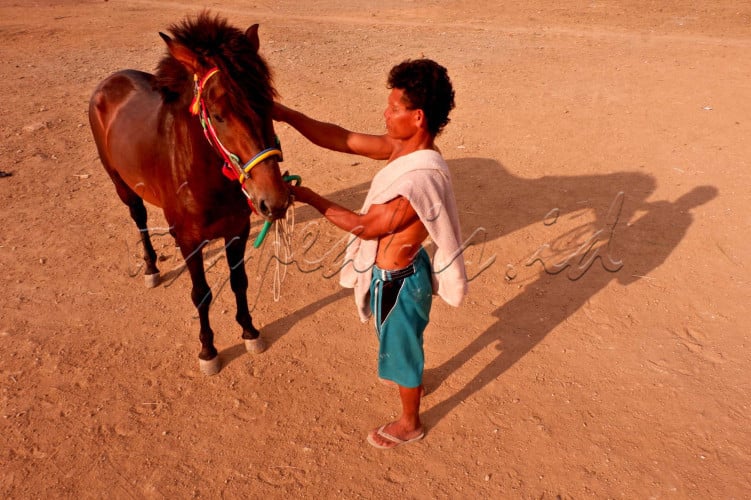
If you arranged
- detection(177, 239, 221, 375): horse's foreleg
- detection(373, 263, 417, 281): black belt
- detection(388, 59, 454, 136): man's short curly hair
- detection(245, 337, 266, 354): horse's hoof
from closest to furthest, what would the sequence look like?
detection(388, 59, 454, 136): man's short curly hair < detection(373, 263, 417, 281): black belt < detection(177, 239, 221, 375): horse's foreleg < detection(245, 337, 266, 354): horse's hoof

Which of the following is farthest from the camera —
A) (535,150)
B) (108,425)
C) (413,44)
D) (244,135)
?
(413,44)

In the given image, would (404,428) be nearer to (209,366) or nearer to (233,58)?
(209,366)

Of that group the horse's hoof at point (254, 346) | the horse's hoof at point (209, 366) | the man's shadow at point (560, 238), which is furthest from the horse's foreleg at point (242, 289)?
the man's shadow at point (560, 238)

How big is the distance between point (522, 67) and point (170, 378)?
8255 mm

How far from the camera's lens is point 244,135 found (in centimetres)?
238

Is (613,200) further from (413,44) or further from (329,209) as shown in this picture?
(413,44)

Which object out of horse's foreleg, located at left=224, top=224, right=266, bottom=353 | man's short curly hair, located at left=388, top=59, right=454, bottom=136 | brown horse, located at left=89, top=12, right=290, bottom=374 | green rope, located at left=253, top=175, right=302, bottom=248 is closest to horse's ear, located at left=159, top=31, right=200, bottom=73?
brown horse, located at left=89, top=12, right=290, bottom=374

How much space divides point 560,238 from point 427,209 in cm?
297

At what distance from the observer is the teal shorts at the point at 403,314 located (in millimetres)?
2688

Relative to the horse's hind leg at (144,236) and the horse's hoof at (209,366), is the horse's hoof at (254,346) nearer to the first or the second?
the horse's hoof at (209,366)

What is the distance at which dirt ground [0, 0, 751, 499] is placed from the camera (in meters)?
2.91

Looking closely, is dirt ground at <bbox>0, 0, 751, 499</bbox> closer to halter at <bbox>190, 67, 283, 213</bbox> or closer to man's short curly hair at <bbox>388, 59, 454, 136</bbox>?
halter at <bbox>190, 67, 283, 213</bbox>

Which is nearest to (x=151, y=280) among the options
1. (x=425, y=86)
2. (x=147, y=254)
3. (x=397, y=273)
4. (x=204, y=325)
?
(x=147, y=254)

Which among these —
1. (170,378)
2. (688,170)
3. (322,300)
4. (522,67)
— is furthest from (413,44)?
(170,378)
